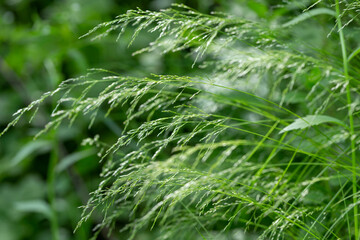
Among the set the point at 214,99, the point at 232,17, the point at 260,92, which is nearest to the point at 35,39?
the point at 260,92

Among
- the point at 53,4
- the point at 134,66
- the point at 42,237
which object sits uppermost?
the point at 53,4

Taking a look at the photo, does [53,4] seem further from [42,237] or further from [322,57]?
[322,57]

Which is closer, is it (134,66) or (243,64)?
(243,64)

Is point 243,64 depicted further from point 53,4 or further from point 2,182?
point 53,4

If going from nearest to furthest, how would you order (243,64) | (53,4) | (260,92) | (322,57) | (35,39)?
(243,64), (322,57), (260,92), (35,39), (53,4)

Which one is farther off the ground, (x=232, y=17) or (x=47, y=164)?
(x=232, y=17)

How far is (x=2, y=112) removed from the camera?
2.23 metres

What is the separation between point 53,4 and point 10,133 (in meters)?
0.75

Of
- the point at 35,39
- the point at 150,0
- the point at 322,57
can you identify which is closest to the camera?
the point at 322,57

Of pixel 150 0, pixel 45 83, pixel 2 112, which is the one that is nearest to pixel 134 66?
pixel 150 0

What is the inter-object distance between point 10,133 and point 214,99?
148 centimetres

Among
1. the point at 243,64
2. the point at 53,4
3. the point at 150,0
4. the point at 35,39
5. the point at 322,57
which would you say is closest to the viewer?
the point at 243,64

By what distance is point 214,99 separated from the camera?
109 cm

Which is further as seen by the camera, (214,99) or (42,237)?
(42,237)
